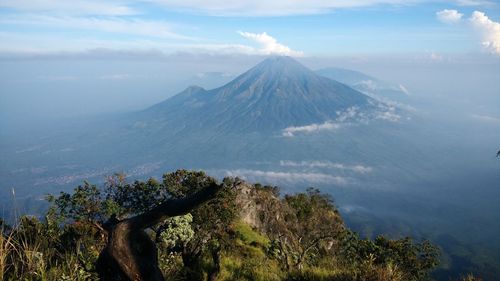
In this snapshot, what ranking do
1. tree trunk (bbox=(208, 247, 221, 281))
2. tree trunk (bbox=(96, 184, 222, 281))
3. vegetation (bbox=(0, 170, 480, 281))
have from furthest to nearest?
tree trunk (bbox=(208, 247, 221, 281)), vegetation (bbox=(0, 170, 480, 281)), tree trunk (bbox=(96, 184, 222, 281))

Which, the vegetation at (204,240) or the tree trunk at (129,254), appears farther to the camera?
the vegetation at (204,240)

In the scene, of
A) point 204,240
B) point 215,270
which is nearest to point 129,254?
point 215,270

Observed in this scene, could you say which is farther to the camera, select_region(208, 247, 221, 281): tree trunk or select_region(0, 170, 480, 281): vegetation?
select_region(208, 247, 221, 281): tree trunk

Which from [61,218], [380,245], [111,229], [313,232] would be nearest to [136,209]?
[61,218]

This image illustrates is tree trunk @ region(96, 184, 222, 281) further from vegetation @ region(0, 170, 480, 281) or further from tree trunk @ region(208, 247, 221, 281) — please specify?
tree trunk @ region(208, 247, 221, 281)

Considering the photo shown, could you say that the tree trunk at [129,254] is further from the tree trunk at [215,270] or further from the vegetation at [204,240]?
the tree trunk at [215,270]

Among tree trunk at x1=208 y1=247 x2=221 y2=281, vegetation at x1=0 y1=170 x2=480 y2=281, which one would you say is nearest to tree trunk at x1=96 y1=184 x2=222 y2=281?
vegetation at x1=0 y1=170 x2=480 y2=281

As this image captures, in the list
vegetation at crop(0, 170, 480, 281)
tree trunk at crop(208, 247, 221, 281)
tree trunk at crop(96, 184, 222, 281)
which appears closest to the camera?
tree trunk at crop(96, 184, 222, 281)

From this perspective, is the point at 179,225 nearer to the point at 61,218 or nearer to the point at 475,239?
the point at 61,218

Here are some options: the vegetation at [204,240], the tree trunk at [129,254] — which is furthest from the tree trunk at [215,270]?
the tree trunk at [129,254]
